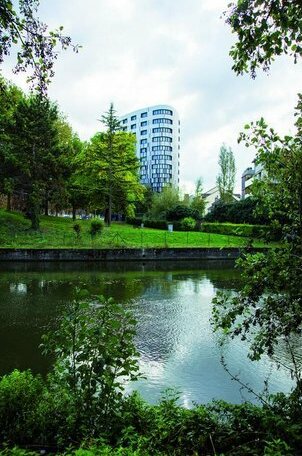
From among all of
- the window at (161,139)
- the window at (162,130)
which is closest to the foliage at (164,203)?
the window at (161,139)

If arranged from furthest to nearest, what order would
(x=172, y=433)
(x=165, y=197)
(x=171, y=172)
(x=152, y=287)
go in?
(x=171, y=172)
(x=165, y=197)
(x=152, y=287)
(x=172, y=433)

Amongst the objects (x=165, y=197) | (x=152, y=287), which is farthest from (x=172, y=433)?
(x=165, y=197)

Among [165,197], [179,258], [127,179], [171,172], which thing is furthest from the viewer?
[171,172]

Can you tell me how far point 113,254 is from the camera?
30578 millimetres

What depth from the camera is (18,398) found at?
4160mm

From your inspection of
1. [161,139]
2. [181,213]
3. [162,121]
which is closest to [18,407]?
[181,213]

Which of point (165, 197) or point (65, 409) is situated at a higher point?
point (165, 197)

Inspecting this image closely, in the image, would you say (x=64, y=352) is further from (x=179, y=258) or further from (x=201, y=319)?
(x=179, y=258)

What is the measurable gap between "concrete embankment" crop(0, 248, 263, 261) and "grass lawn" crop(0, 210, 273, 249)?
142 cm

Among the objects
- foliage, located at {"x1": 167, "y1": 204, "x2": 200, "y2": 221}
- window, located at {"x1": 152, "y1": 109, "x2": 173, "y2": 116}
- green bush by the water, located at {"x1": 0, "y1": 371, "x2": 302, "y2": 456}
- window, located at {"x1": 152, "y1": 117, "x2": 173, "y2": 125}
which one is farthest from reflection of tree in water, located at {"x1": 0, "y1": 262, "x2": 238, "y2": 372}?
window, located at {"x1": 152, "y1": 109, "x2": 173, "y2": 116}

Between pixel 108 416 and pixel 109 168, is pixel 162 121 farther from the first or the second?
pixel 108 416

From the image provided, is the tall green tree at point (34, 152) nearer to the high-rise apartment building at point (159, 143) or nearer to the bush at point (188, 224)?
the bush at point (188, 224)

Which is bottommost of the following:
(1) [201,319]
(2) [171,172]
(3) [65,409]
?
(1) [201,319]

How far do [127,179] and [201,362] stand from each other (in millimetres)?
36219
